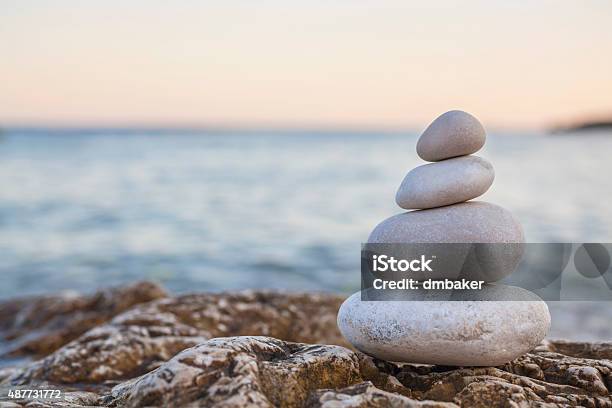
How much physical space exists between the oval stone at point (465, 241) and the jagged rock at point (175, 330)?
7.57 feet

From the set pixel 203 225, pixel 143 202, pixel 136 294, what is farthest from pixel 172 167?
pixel 136 294

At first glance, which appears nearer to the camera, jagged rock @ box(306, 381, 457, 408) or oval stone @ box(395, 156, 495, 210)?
jagged rock @ box(306, 381, 457, 408)

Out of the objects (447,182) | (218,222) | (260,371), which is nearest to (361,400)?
(260,371)

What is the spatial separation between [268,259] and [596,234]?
841 cm

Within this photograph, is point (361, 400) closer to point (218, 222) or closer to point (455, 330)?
point (455, 330)

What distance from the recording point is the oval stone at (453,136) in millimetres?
3635

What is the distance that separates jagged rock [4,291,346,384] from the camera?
4586 mm

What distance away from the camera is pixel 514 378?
3.29 m

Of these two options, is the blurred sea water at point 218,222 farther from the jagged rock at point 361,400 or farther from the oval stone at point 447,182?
the jagged rock at point 361,400

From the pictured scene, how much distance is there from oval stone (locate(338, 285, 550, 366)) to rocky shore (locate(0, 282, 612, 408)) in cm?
10

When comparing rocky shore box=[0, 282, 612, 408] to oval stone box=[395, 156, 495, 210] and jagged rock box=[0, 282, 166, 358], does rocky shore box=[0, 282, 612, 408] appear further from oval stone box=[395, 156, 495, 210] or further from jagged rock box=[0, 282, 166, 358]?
oval stone box=[395, 156, 495, 210]

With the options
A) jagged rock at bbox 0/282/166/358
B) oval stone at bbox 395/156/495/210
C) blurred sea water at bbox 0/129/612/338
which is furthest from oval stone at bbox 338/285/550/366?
blurred sea water at bbox 0/129/612/338

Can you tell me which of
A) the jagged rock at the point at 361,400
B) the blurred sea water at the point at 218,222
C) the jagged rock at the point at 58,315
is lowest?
the blurred sea water at the point at 218,222

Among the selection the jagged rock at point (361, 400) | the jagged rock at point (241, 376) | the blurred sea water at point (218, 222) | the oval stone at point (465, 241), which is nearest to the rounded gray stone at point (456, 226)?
the oval stone at point (465, 241)
